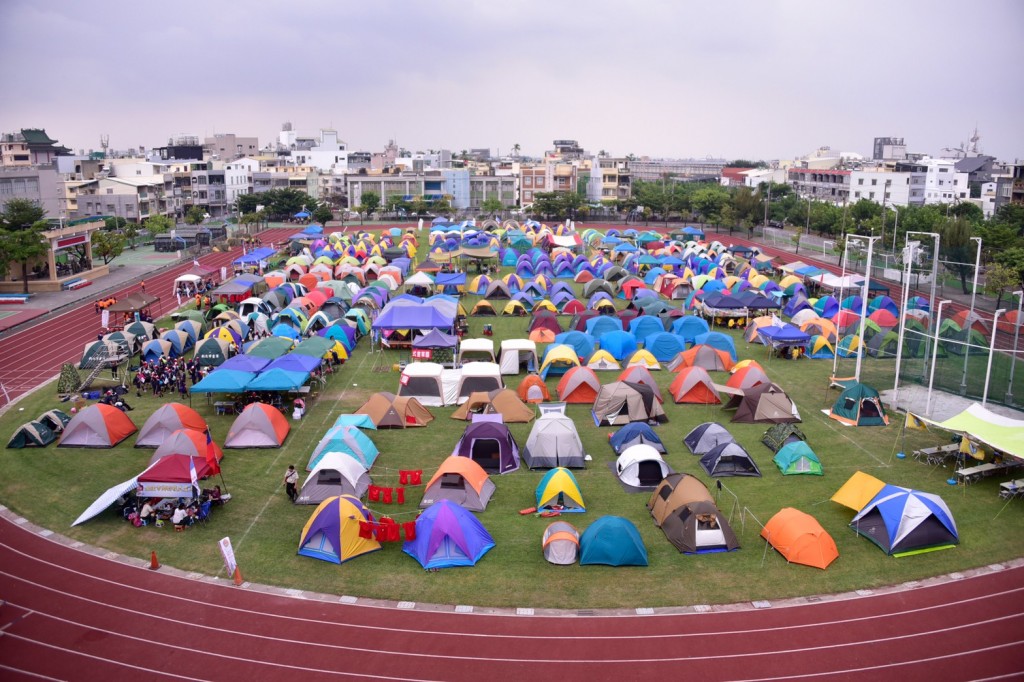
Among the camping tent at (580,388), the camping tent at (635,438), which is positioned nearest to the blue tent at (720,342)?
the camping tent at (580,388)

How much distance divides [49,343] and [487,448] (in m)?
21.1

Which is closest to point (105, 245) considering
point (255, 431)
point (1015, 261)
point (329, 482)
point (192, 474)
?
point (255, 431)

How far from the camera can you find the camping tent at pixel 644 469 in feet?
52.7

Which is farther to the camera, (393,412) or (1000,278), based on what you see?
(1000,278)

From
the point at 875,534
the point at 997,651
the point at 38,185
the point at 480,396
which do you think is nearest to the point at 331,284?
the point at 480,396

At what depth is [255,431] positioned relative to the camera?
1827 centimetres

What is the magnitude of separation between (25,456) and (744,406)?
58.0 ft

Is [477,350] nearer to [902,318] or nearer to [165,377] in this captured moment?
[165,377]

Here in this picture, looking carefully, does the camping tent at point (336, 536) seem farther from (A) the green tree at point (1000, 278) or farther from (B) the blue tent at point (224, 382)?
(A) the green tree at point (1000, 278)

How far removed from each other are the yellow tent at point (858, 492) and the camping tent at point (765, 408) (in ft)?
15.1

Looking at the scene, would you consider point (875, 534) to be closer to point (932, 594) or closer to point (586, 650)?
point (932, 594)

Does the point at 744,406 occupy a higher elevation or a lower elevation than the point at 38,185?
lower

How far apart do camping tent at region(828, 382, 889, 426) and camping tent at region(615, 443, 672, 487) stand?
6.67m

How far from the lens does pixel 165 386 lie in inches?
883
